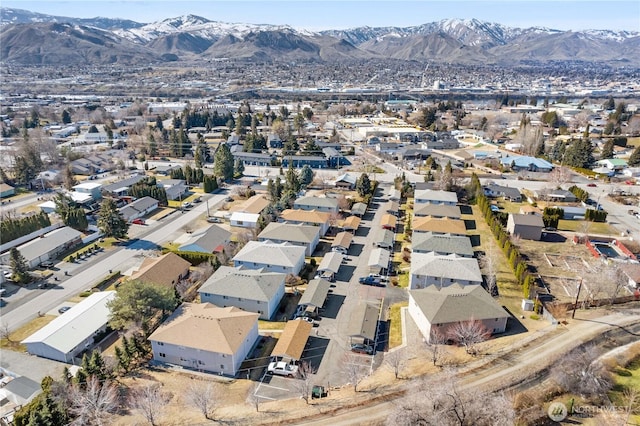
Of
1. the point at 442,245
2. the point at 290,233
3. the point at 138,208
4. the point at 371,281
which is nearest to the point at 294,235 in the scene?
the point at 290,233

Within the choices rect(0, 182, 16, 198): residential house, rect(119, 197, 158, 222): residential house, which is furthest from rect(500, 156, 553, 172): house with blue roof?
rect(0, 182, 16, 198): residential house

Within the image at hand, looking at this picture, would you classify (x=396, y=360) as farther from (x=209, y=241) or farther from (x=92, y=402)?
(x=209, y=241)

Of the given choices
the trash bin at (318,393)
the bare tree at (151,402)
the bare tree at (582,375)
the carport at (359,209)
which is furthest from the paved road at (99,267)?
the bare tree at (582,375)

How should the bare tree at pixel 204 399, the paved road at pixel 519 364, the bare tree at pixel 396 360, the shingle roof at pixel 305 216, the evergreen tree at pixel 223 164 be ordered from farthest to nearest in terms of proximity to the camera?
the evergreen tree at pixel 223 164, the shingle roof at pixel 305 216, the bare tree at pixel 396 360, the bare tree at pixel 204 399, the paved road at pixel 519 364

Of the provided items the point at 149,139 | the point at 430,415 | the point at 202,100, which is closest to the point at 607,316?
the point at 430,415

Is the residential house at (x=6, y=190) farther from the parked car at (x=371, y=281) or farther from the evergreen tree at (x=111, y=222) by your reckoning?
the parked car at (x=371, y=281)

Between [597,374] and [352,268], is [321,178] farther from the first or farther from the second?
[597,374]

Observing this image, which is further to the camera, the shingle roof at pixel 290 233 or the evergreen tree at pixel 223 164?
the evergreen tree at pixel 223 164

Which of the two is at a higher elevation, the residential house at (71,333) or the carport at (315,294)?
the carport at (315,294)
